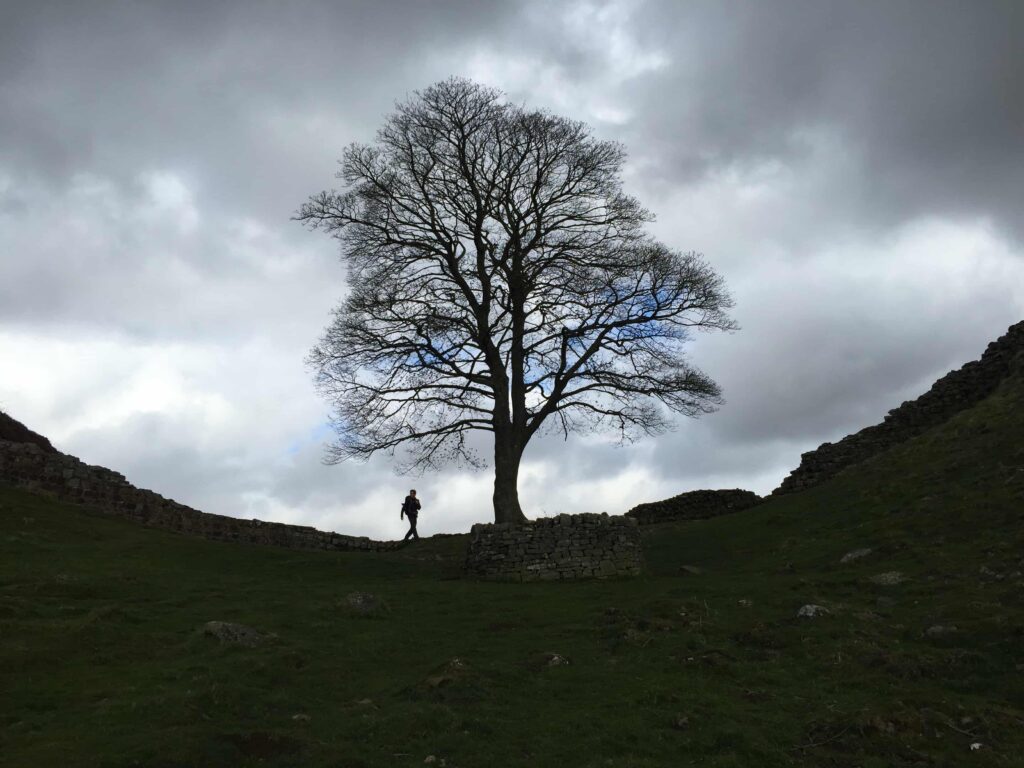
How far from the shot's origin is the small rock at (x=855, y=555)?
20844 millimetres

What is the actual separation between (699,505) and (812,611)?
65.6ft

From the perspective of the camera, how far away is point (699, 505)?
3659 cm

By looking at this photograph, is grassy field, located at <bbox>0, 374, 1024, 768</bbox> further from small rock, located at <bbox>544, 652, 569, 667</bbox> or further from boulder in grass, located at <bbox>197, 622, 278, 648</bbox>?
boulder in grass, located at <bbox>197, 622, 278, 648</bbox>

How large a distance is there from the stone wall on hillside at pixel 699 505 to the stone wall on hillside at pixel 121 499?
13.3 metres

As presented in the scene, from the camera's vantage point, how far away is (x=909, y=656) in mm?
14086

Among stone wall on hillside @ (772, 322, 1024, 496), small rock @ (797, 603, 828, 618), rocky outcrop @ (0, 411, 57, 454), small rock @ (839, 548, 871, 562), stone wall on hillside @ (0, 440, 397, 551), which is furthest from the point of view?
stone wall on hillside @ (772, 322, 1024, 496)

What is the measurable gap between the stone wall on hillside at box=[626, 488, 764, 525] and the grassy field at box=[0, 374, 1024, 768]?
11.2 m

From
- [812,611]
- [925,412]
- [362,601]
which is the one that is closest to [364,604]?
[362,601]

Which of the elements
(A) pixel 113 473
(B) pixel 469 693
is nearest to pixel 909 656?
(B) pixel 469 693

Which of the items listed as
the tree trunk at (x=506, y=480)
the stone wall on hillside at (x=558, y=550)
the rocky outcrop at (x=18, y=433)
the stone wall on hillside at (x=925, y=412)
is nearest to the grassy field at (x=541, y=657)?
the stone wall on hillside at (x=558, y=550)

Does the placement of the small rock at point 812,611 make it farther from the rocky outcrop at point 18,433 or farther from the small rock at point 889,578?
the rocky outcrop at point 18,433

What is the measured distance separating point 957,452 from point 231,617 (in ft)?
69.9

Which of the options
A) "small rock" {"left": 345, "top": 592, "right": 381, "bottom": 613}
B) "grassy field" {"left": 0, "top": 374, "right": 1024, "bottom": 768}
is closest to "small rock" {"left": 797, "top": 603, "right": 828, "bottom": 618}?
"grassy field" {"left": 0, "top": 374, "right": 1024, "bottom": 768}

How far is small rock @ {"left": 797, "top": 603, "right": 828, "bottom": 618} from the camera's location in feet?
54.5
